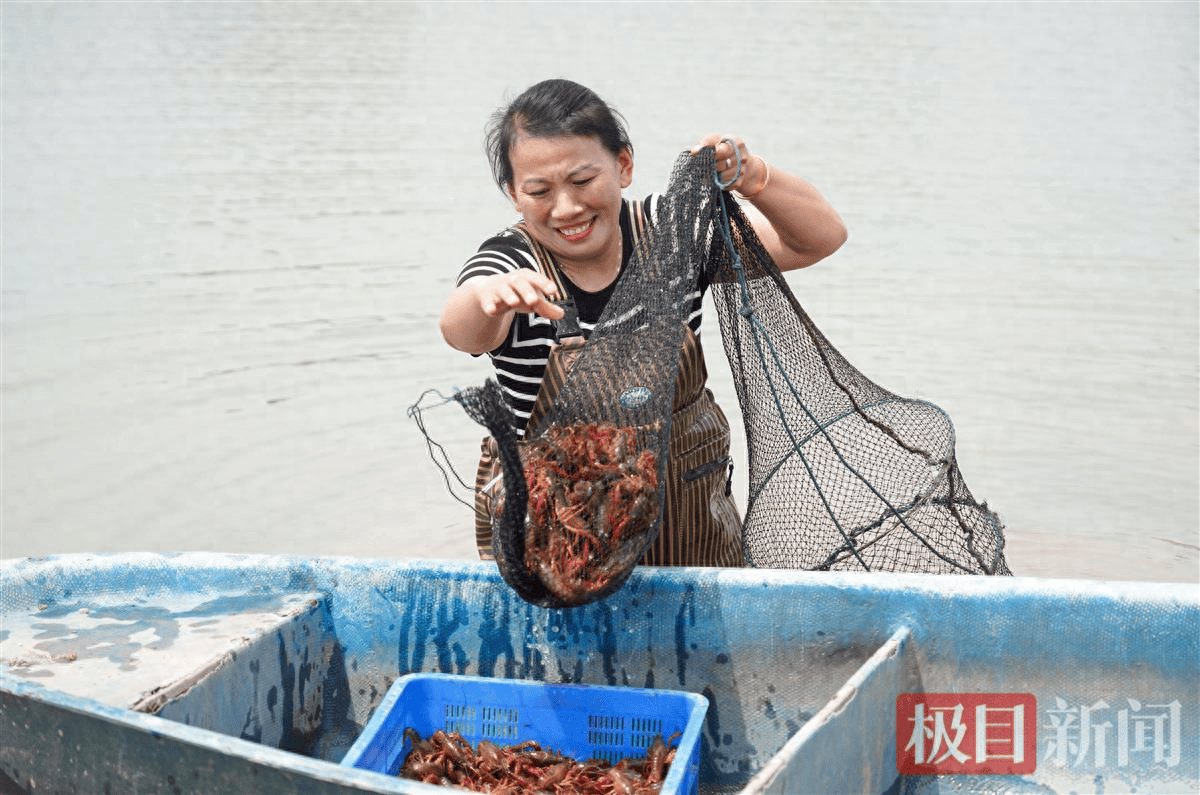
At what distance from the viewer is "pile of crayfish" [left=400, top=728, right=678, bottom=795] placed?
Answer: 3047mm

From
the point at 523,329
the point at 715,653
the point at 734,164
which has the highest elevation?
the point at 734,164

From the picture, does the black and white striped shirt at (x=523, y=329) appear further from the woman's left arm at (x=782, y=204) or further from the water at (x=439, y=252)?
the water at (x=439, y=252)

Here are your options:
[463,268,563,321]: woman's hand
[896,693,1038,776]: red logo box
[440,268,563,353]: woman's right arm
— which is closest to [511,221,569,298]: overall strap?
[440,268,563,353]: woman's right arm

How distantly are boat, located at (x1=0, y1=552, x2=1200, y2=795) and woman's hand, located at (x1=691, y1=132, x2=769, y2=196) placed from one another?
1082 mm

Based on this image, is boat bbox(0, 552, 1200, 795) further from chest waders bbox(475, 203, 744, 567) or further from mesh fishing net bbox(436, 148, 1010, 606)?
mesh fishing net bbox(436, 148, 1010, 606)

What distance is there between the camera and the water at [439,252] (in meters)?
A: 6.70

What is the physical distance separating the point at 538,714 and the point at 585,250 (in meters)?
1.25

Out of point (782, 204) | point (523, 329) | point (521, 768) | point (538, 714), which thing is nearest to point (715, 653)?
point (538, 714)

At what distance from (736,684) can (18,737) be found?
182 cm

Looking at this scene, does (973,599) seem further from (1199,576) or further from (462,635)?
(1199,576)

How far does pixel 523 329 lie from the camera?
338 centimetres

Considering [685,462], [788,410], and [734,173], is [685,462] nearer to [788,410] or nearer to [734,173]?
[788,410]

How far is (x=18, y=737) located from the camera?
295cm

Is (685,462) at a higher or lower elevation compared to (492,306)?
lower
